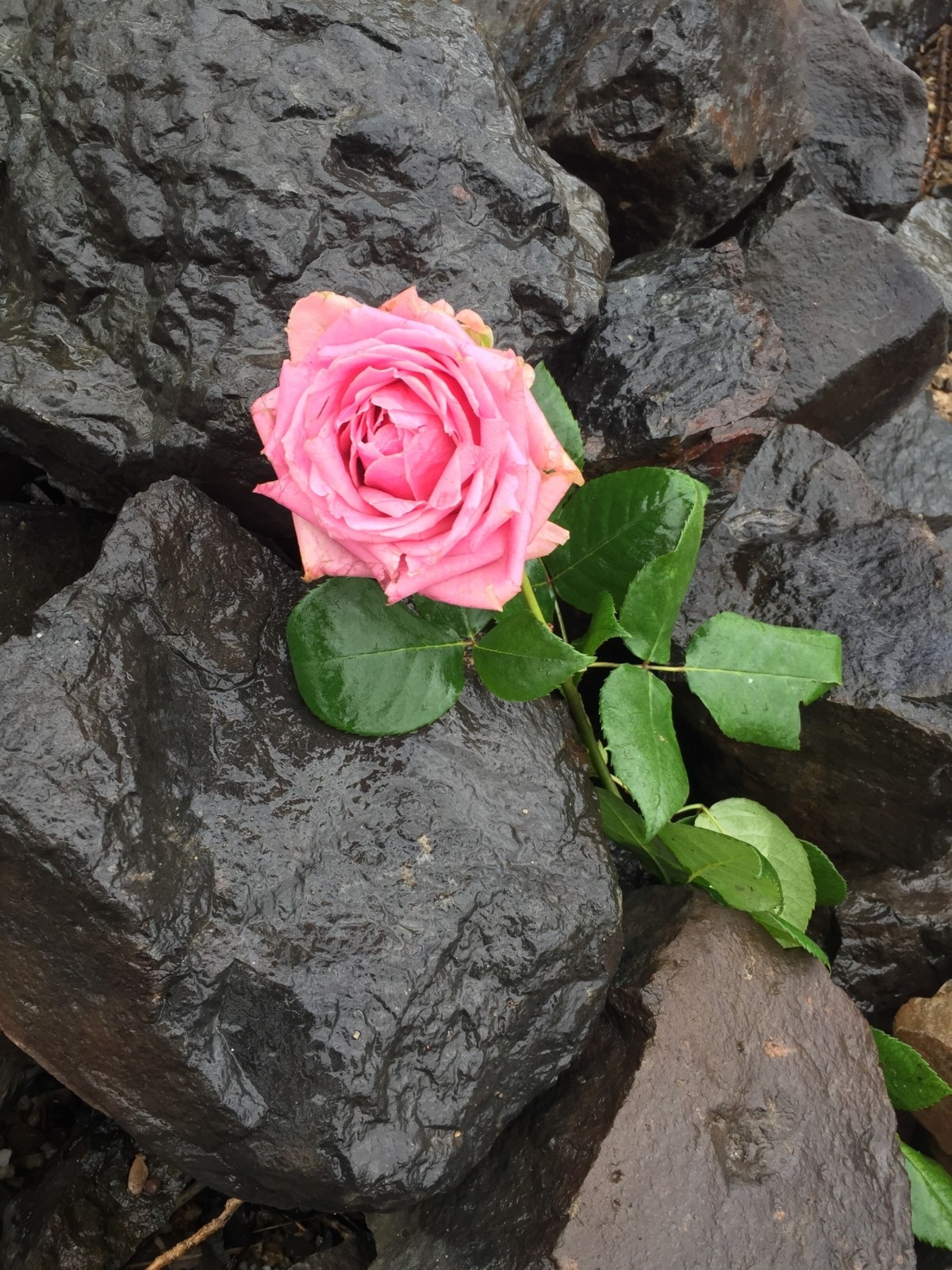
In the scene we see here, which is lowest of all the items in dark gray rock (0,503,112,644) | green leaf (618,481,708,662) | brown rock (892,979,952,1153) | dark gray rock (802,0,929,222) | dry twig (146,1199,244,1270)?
dry twig (146,1199,244,1270)

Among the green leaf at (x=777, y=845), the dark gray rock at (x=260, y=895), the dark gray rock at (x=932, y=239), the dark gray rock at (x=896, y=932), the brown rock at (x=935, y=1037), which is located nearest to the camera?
the dark gray rock at (x=260, y=895)

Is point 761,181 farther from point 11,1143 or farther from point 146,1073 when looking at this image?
point 11,1143

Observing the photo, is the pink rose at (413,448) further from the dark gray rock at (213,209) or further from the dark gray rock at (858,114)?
the dark gray rock at (858,114)

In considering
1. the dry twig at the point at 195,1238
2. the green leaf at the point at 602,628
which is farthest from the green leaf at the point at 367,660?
the dry twig at the point at 195,1238

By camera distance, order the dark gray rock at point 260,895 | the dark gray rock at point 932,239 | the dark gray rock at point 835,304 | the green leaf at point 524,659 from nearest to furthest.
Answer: the dark gray rock at point 260,895, the green leaf at point 524,659, the dark gray rock at point 835,304, the dark gray rock at point 932,239

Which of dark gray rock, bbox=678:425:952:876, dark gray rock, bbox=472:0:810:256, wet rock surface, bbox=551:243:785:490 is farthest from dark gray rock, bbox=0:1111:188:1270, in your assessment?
dark gray rock, bbox=472:0:810:256

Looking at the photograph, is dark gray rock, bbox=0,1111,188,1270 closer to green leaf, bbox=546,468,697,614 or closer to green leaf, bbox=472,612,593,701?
green leaf, bbox=472,612,593,701

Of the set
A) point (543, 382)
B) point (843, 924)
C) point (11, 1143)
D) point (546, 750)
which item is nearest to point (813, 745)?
point (843, 924)

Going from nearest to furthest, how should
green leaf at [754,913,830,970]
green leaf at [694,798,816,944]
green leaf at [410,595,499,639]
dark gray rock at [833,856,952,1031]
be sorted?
green leaf at [410,595,499,639] → green leaf at [754,913,830,970] → green leaf at [694,798,816,944] → dark gray rock at [833,856,952,1031]
